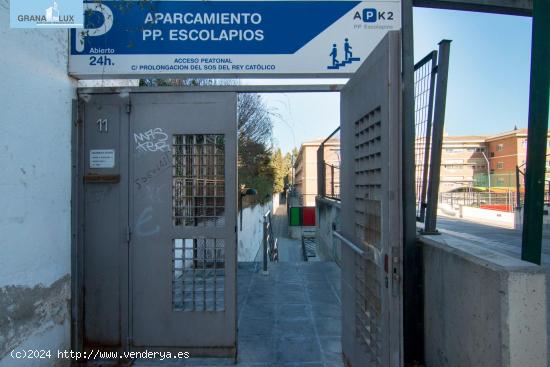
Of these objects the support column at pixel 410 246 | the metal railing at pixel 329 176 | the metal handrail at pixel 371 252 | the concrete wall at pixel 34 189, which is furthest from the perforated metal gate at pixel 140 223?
the metal railing at pixel 329 176

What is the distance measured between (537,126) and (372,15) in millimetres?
1983

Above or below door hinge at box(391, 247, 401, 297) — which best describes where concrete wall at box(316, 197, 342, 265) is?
below

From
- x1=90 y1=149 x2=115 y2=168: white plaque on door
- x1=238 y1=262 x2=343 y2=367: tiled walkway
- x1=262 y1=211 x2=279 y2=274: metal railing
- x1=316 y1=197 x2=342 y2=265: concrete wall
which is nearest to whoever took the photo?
x1=90 y1=149 x2=115 y2=168: white plaque on door

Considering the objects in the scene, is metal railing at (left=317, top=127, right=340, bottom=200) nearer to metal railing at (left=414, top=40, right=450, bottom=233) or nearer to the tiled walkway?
the tiled walkway

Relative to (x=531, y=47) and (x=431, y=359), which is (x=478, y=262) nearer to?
(x=431, y=359)

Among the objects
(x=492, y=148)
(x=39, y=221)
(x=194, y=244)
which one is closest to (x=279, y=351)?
(x=194, y=244)

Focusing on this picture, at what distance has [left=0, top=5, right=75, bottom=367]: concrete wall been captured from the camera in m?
2.96

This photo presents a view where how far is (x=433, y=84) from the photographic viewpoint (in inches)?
132

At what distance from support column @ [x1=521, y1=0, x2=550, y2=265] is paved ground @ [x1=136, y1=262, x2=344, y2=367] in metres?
2.21

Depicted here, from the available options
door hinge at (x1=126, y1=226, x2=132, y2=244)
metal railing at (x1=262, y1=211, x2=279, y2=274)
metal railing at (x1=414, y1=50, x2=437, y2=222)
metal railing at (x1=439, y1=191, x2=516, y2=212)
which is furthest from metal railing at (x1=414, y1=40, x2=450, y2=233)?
metal railing at (x1=439, y1=191, x2=516, y2=212)

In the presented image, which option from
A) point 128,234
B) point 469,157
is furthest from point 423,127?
point 469,157

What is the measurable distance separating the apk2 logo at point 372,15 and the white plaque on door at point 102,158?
267 centimetres

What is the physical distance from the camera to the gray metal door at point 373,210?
2.53 meters

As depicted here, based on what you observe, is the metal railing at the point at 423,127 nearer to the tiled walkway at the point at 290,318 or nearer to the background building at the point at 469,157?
the tiled walkway at the point at 290,318
